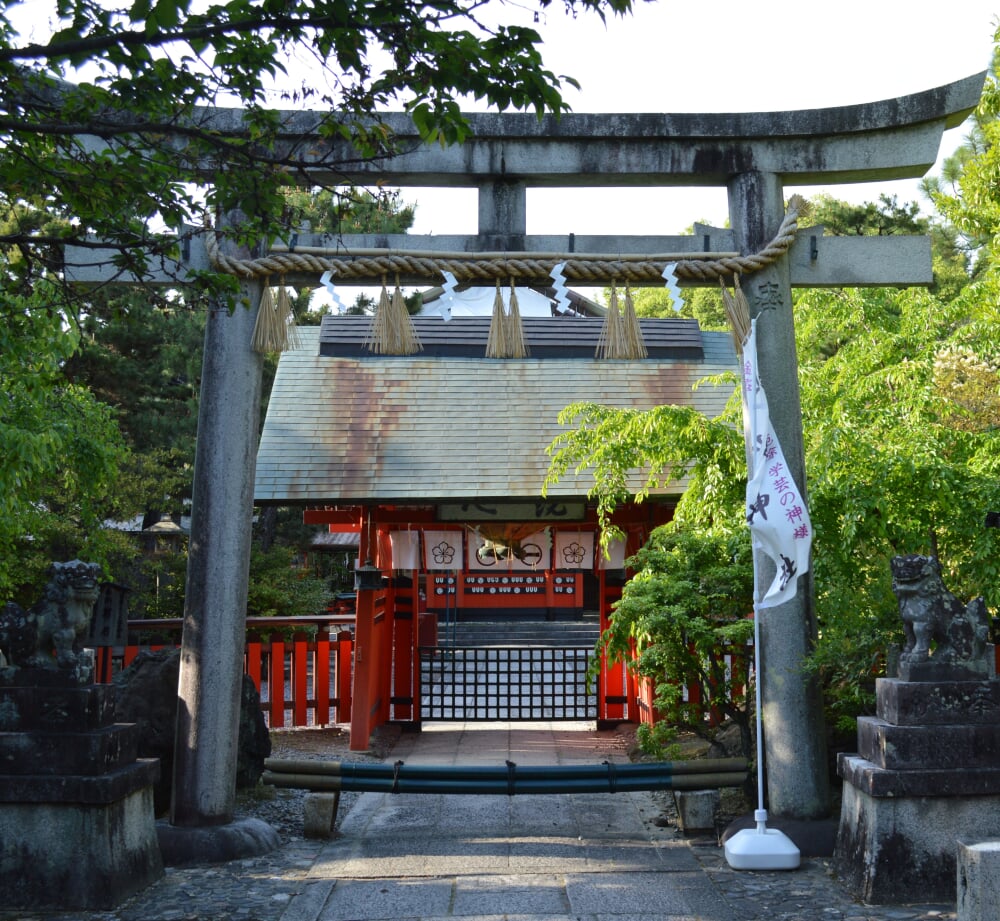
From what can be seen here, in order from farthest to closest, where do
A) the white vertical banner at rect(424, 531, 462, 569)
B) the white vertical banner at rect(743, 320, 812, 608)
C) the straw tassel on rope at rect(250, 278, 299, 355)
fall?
the white vertical banner at rect(424, 531, 462, 569)
the straw tassel on rope at rect(250, 278, 299, 355)
the white vertical banner at rect(743, 320, 812, 608)

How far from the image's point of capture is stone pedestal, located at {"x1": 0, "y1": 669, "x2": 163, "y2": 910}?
598 centimetres

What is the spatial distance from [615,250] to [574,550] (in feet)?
19.6

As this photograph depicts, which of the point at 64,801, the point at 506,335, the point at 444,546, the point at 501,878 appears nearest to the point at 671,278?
the point at 506,335

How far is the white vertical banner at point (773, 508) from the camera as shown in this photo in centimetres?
665

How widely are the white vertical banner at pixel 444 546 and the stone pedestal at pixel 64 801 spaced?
21.3 feet

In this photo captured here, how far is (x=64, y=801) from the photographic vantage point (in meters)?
6.02

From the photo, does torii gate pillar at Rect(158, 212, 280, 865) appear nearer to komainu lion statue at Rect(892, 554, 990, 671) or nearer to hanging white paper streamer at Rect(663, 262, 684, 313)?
hanging white paper streamer at Rect(663, 262, 684, 313)

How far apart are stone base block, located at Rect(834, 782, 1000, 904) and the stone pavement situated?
0.37 ft

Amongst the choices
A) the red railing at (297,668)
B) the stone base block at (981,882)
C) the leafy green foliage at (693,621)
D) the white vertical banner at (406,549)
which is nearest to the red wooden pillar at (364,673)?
the white vertical banner at (406,549)

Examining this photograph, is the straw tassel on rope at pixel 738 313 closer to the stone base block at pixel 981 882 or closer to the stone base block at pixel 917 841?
the stone base block at pixel 917 841

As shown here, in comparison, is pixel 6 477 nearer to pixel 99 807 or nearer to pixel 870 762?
pixel 99 807

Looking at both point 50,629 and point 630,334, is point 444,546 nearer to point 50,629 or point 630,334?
point 630,334

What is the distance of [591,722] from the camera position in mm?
14070

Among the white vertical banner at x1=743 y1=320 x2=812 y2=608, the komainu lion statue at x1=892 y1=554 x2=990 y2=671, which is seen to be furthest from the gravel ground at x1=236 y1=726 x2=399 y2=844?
the komainu lion statue at x1=892 y1=554 x2=990 y2=671
